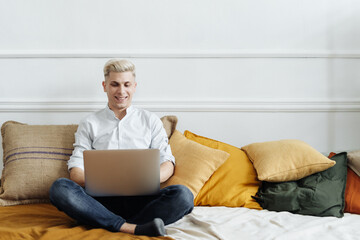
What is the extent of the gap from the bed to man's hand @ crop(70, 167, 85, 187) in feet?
0.56

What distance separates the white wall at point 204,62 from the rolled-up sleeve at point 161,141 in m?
0.38

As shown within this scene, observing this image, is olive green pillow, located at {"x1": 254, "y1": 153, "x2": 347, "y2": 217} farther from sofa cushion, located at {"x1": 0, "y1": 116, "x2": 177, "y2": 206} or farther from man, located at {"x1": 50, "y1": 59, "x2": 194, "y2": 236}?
sofa cushion, located at {"x1": 0, "y1": 116, "x2": 177, "y2": 206}

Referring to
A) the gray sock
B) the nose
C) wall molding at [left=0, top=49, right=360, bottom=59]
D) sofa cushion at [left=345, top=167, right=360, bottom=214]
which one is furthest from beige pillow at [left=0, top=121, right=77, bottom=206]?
sofa cushion at [left=345, top=167, right=360, bottom=214]

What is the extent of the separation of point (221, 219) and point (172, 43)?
1249mm

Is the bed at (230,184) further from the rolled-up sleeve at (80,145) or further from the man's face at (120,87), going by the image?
the man's face at (120,87)

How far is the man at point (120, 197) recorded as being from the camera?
58.6 inches

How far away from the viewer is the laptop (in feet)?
4.71

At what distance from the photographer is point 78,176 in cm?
178

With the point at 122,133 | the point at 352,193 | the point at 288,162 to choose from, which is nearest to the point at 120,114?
the point at 122,133

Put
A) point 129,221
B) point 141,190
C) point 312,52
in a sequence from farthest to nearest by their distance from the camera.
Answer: point 312,52
point 129,221
point 141,190

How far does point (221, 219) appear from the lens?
1.60 metres

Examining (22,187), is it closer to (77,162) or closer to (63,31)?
(77,162)

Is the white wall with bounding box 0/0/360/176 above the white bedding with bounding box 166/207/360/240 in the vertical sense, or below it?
above

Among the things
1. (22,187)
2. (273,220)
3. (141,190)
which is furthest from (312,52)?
(22,187)
